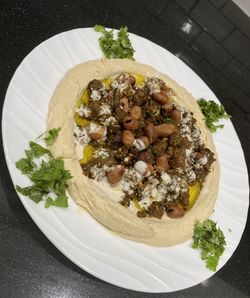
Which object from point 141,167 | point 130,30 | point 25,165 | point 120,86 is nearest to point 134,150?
point 141,167

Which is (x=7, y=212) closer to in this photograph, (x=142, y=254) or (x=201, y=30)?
(x=142, y=254)

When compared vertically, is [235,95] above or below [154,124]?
above

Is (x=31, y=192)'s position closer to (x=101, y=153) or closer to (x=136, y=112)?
(x=101, y=153)

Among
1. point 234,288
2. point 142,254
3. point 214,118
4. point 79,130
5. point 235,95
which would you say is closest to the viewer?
point 142,254

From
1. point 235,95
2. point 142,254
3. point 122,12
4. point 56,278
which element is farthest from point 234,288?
point 122,12

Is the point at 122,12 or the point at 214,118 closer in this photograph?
the point at 214,118

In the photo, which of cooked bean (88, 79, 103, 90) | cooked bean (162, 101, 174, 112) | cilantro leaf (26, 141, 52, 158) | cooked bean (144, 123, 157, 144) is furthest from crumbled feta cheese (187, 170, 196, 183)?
cilantro leaf (26, 141, 52, 158)
